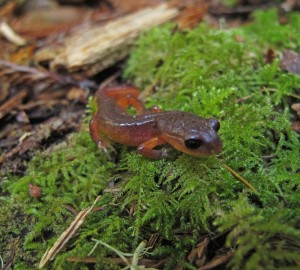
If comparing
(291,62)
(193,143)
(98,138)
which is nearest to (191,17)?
(291,62)

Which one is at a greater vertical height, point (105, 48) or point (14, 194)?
point (105, 48)

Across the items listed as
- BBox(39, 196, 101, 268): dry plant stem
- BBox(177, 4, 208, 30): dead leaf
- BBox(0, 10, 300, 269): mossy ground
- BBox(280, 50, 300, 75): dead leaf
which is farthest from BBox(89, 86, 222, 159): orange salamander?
BBox(177, 4, 208, 30): dead leaf

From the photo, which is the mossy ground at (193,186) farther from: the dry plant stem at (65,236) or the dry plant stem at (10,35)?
the dry plant stem at (10,35)

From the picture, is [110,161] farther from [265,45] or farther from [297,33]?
[297,33]

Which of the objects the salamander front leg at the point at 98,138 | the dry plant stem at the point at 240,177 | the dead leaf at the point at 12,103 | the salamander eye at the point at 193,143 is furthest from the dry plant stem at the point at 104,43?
the dry plant stem at the point at 240,177

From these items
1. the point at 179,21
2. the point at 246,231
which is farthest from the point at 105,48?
the point at 246,231

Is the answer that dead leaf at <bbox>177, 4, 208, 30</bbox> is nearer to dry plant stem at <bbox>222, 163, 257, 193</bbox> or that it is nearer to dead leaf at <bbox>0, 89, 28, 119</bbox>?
dead leaf at <bbox>0, 89, 28, 119</bbox>

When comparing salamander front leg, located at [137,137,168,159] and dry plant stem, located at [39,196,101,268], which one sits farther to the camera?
salamander front leg, located at [137,137,168,159]
